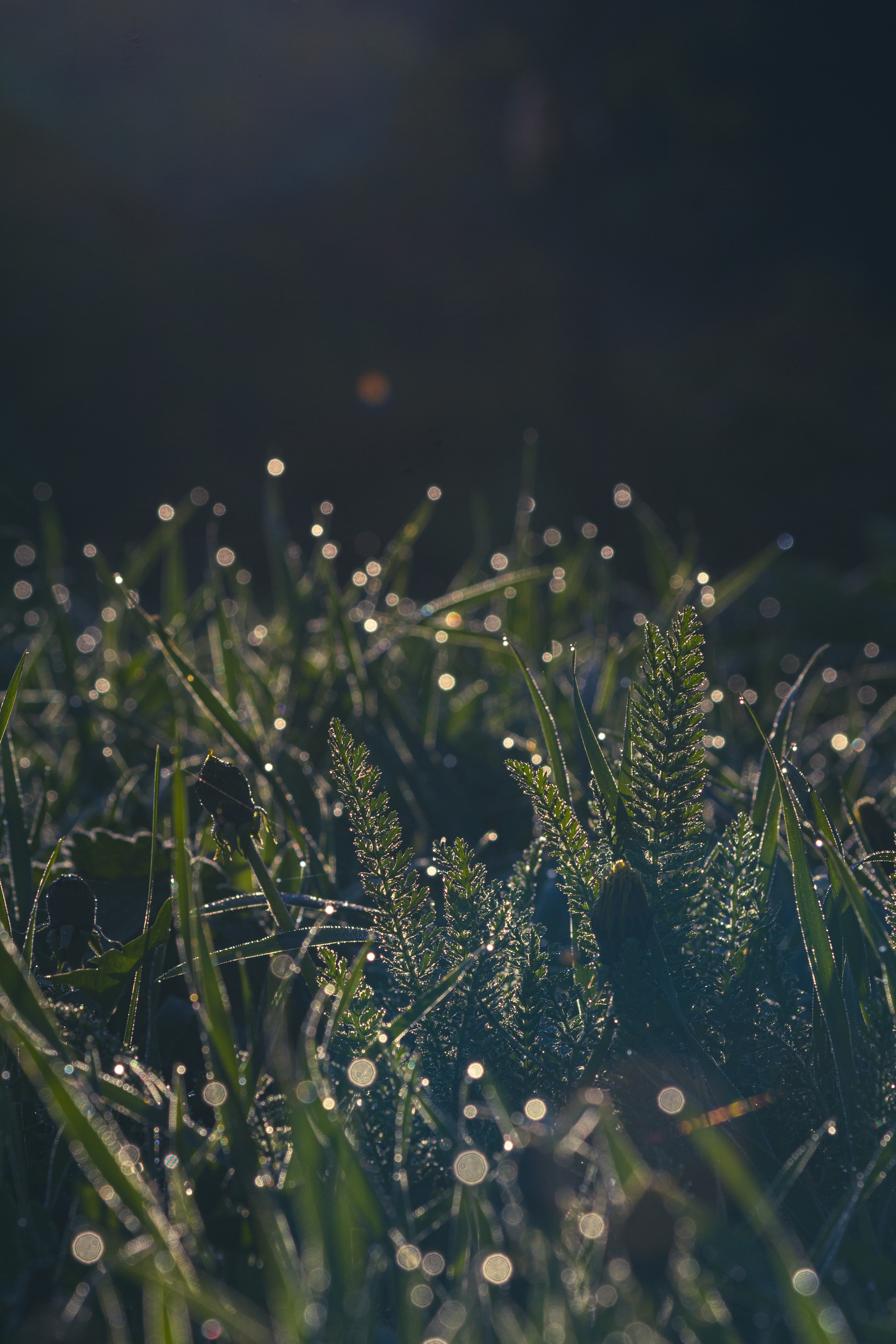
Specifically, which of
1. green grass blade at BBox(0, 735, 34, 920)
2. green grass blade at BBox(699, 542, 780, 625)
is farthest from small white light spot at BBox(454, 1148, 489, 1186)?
green grass blade at BBox(699, 542, 780, 625)

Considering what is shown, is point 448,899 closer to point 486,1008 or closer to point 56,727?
point 486,1008

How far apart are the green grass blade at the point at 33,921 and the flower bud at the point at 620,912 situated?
0.40 m

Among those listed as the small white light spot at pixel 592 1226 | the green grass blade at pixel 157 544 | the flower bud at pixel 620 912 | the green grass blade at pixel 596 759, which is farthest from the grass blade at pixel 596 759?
the green grass blade at pixel 157 544

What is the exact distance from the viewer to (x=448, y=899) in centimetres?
69

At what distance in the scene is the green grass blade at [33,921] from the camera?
704mm

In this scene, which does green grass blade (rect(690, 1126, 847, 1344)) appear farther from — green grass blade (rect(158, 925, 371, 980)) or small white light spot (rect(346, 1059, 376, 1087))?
green grass blade (rect(158, 925, 371, 980))

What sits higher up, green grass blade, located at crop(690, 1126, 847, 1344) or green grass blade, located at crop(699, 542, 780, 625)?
green grass blade, located at crop(699, 542, 780, 625)

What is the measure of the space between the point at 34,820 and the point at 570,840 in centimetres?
63

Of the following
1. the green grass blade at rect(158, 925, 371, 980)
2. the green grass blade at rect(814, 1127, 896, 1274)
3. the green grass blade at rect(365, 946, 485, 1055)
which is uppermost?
the green grass blade at rect(158, 925, 371, 980)

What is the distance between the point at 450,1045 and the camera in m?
0.67

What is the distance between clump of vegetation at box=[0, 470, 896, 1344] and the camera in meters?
0.47

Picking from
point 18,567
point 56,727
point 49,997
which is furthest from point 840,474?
point 49,997

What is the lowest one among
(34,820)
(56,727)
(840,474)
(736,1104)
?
(736,1104)

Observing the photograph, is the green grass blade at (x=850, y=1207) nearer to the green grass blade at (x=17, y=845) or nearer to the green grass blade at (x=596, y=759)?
the green grass blade at (x=596, y=759)
